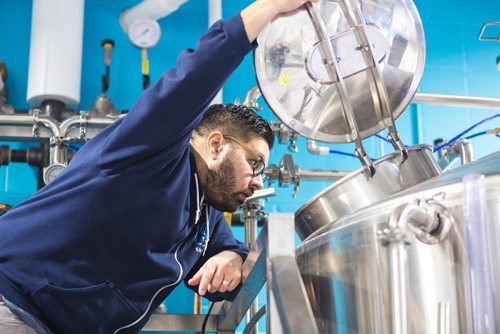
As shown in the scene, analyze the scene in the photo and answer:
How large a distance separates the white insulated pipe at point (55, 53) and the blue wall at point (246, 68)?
0.55 ft

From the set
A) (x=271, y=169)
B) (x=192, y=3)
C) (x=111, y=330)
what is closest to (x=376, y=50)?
(x=111, y=330)

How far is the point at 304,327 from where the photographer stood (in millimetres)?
694

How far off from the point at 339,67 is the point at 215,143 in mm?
493

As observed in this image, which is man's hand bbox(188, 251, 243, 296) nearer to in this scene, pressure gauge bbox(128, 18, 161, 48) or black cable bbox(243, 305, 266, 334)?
black cable bbox(243, 305, 266, 334)

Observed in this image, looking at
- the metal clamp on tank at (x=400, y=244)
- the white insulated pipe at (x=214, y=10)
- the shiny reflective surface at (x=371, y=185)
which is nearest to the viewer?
the metal clamp on tank at (x=400, y=244)

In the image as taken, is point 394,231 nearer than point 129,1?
Yes

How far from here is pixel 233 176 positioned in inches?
54.2

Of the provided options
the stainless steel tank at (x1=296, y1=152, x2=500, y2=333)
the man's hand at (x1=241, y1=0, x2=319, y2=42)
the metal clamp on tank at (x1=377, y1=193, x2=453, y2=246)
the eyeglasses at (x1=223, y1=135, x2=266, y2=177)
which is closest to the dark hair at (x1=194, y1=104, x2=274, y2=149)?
the eyeglasses at (x1=223, y1=135, x2=266, y2=177)

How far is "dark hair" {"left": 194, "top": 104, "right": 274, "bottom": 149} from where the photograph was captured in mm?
1422

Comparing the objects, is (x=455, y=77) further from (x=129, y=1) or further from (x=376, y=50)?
(x=376, y=50)

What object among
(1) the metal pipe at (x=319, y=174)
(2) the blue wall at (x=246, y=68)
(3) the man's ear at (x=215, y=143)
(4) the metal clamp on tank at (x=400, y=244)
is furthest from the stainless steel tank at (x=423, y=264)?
(2) the blue wall at (x=246, y=68)

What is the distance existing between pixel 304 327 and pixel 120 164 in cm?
49

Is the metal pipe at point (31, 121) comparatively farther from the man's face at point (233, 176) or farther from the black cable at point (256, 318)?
the black cable at point (256, 318)

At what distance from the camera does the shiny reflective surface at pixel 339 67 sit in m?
0.98
